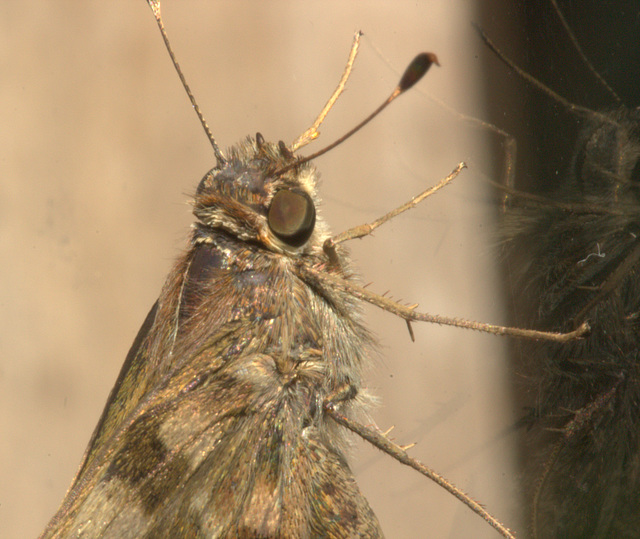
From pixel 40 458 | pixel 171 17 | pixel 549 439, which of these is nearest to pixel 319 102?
pixel 171 17

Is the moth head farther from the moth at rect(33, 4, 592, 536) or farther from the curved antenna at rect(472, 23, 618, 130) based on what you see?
A: the curved antenna at rect(472, 23, 618, 130)

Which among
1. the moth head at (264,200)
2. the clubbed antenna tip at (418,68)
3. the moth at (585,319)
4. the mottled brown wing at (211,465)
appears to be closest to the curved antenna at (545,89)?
the moth at (585,319)

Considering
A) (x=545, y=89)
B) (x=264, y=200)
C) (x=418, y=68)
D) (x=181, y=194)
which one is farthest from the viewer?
(x=181, y=194)

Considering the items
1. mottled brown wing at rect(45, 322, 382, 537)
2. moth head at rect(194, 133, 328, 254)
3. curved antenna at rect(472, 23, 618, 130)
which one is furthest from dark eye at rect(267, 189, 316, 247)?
curved antenna at rect(472, 23, 618, 130)

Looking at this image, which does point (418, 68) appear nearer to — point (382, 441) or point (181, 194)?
point (382, 441)

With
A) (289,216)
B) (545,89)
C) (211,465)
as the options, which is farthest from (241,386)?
(545,89)

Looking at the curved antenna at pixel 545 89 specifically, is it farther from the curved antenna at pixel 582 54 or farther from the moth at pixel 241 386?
the moth at pixel 241 386
